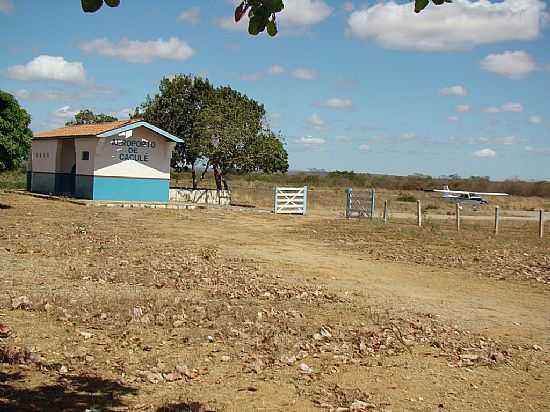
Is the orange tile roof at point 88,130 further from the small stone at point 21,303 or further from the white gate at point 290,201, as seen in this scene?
the small stone at point 21,303

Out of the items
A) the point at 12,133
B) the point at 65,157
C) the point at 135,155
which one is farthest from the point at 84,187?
the point at 12,133

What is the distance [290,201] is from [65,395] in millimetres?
29797

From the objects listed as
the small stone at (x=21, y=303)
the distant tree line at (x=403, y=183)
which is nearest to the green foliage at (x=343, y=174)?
the distant tree line at (x=403, y=183)

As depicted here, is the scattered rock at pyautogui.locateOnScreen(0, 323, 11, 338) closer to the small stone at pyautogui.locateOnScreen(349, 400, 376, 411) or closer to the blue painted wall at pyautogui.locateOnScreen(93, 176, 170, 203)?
the small stone at pyautogui.locateOnScreen(349, 400, 376, 411)

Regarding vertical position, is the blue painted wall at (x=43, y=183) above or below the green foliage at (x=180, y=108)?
below

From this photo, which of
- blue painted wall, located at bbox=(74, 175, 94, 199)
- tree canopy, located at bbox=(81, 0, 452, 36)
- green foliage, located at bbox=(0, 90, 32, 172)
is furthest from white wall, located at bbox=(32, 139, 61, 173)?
tree canopy, located at bbox=(81, 0, 452, 36)

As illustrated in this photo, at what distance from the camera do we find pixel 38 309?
325 inches

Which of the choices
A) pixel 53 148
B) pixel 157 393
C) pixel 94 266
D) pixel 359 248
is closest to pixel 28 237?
pixel 94 266

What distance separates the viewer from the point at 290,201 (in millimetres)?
35188

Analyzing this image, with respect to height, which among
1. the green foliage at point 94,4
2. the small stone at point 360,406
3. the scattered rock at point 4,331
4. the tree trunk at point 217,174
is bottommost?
the small stone at point 360,406

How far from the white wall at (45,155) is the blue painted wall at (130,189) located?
19.7 ft

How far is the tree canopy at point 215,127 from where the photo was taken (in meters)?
39.6

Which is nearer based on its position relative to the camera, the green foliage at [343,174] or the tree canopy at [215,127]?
the tree canopy at [215,127]

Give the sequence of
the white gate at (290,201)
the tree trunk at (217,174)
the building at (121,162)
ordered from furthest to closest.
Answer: the tree trunk at (217,174) → the white gate at (290,201) → the building at (121,162)
